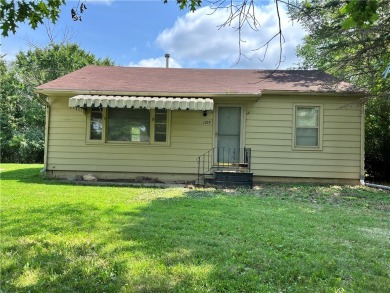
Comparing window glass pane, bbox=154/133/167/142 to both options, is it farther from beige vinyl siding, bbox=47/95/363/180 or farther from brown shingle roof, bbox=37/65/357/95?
brown shingle roof, bbox=37/65/357/95

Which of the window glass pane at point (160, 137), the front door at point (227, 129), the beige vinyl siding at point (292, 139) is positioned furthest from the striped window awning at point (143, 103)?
the beige vinyl siding at point (292, 139)

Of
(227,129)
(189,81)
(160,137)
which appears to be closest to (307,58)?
(189,81)

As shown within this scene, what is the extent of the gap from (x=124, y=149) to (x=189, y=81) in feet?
10.7

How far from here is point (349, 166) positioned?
9977mm

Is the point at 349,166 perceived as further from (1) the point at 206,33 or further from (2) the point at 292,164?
(1) the point at 206,33

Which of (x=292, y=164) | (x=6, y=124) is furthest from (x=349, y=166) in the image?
(x=6, y=124)

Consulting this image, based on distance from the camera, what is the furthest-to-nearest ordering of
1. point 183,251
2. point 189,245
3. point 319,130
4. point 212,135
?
point 212,135
point 319,130
point 189,245
point 183,251

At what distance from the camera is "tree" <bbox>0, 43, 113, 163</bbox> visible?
18.1m

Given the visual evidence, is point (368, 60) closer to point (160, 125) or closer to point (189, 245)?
point (160, 125)

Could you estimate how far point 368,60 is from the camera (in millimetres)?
10117

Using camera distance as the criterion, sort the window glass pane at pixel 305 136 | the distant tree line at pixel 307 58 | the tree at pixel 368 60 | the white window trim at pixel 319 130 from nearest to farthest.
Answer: the distant tree line at pixel 307 58
the tree at pixel 368 60
the white window trim at pixel 319 130
the window glass pane at pixel 305 136

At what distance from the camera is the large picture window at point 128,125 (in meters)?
10.2

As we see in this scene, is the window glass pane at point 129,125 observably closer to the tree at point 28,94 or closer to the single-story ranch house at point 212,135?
the single-story ranch house at point 212,135

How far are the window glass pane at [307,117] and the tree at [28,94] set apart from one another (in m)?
14.2
